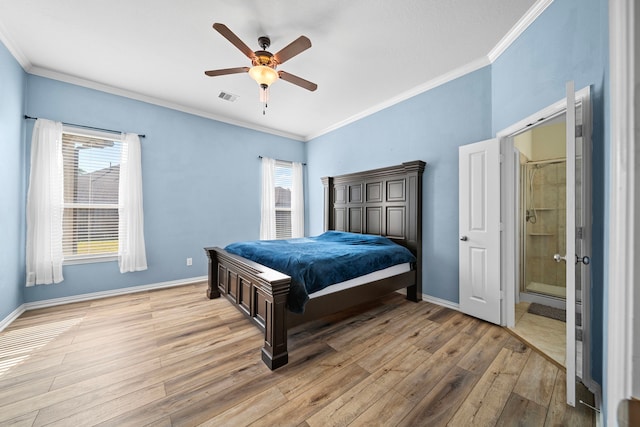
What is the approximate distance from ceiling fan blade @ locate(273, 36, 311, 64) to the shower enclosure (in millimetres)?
3417

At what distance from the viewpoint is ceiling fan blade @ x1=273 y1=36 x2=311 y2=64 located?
1916mm

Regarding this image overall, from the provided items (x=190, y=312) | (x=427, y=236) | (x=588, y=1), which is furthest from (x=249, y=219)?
(x=588, y=1)

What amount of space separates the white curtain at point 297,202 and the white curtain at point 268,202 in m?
0.53

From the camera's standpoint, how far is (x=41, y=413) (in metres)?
1.46

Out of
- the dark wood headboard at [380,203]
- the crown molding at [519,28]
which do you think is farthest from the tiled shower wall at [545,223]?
the crown molding at [519,28]

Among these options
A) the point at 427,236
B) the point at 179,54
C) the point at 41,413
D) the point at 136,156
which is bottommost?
the point at 41,413

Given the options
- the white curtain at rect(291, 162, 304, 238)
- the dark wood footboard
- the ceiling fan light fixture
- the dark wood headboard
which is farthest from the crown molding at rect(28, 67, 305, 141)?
the dark wood footboard

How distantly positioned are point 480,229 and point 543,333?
3.68ft

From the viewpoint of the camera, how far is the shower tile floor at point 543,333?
6.77 feet

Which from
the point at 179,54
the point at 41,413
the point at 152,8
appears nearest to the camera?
the point at 41,413

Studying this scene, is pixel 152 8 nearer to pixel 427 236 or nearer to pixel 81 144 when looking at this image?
pixel 81 144

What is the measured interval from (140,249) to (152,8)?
296cm

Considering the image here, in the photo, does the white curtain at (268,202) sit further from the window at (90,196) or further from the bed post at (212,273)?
the window at (90,196)

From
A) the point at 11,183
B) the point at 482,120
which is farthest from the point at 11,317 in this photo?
the point at 482,120
